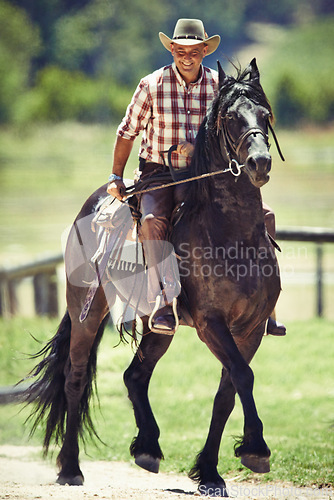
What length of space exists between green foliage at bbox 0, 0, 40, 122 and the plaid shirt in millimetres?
39896

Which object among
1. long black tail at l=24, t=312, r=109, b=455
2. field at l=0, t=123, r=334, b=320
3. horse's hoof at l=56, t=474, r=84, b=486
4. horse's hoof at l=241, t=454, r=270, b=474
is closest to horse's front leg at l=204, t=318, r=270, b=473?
horse's hoof at l=241, t=454, r=270, b=474

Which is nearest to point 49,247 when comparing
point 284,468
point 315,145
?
point 284,468

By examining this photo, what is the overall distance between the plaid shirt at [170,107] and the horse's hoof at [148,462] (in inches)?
81.6

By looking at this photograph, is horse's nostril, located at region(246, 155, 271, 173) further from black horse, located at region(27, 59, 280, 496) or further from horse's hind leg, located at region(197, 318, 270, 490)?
horse's hind leg, located at region(197, 318, 270, 490)

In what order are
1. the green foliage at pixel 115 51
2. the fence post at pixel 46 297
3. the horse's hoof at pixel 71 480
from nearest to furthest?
1. the horse's hoof at pixel 71 480
2. the fence post at pixel 46 297
3. the green foliage at pixel 115 51

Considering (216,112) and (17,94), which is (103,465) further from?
(17,94)

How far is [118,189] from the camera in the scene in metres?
5.54

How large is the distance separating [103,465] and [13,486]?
1565 millimetres

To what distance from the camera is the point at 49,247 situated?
22.8m

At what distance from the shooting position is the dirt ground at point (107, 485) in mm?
4703

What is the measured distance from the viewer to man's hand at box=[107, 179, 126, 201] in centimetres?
554

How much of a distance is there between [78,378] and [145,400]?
749 millimetres

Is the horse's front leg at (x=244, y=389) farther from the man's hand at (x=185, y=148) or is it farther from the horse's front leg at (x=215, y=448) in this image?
the man's hand at (x=185, y=148)

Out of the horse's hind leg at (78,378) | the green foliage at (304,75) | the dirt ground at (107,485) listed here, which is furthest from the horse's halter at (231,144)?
the green foliage at (304,75)
